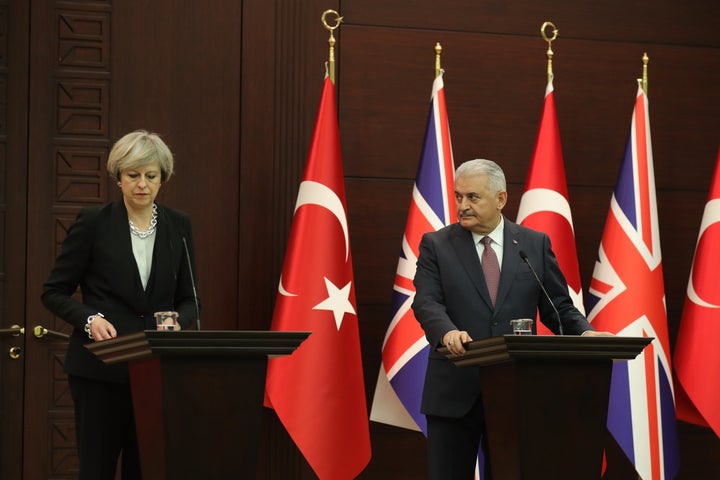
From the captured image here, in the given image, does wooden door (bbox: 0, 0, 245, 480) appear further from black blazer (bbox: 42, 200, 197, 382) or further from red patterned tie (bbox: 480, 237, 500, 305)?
red patterned tie (bbox: 480, 237, 500, 305)

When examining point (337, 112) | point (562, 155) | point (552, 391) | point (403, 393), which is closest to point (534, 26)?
point (562, 155)

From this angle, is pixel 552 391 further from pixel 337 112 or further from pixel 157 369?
pixel 337 112

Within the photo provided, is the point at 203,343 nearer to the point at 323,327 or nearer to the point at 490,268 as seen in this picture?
the point at 490,268

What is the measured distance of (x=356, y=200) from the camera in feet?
16.8

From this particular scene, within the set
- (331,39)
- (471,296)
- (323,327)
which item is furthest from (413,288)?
(471,296)

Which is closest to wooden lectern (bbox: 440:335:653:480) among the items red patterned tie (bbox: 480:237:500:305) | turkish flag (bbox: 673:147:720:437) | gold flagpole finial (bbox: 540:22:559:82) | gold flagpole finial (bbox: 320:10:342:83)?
red patterned tie (bbox: 480:237:500:305)

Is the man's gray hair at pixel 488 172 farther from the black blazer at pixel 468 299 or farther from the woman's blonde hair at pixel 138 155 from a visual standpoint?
the woman's blonde hair at pixel 138 155

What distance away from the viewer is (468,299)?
3.33 meters

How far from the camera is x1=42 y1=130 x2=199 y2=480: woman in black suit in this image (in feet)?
9.68

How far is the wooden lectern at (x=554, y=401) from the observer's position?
2.80 m

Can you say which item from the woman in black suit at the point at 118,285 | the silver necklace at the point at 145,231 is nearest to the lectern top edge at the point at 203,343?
the woman in black suit at the point at 118,285

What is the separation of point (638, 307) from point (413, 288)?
1.07 meters

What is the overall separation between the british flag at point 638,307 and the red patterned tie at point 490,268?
1608 mm

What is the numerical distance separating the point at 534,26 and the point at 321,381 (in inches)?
86.1
